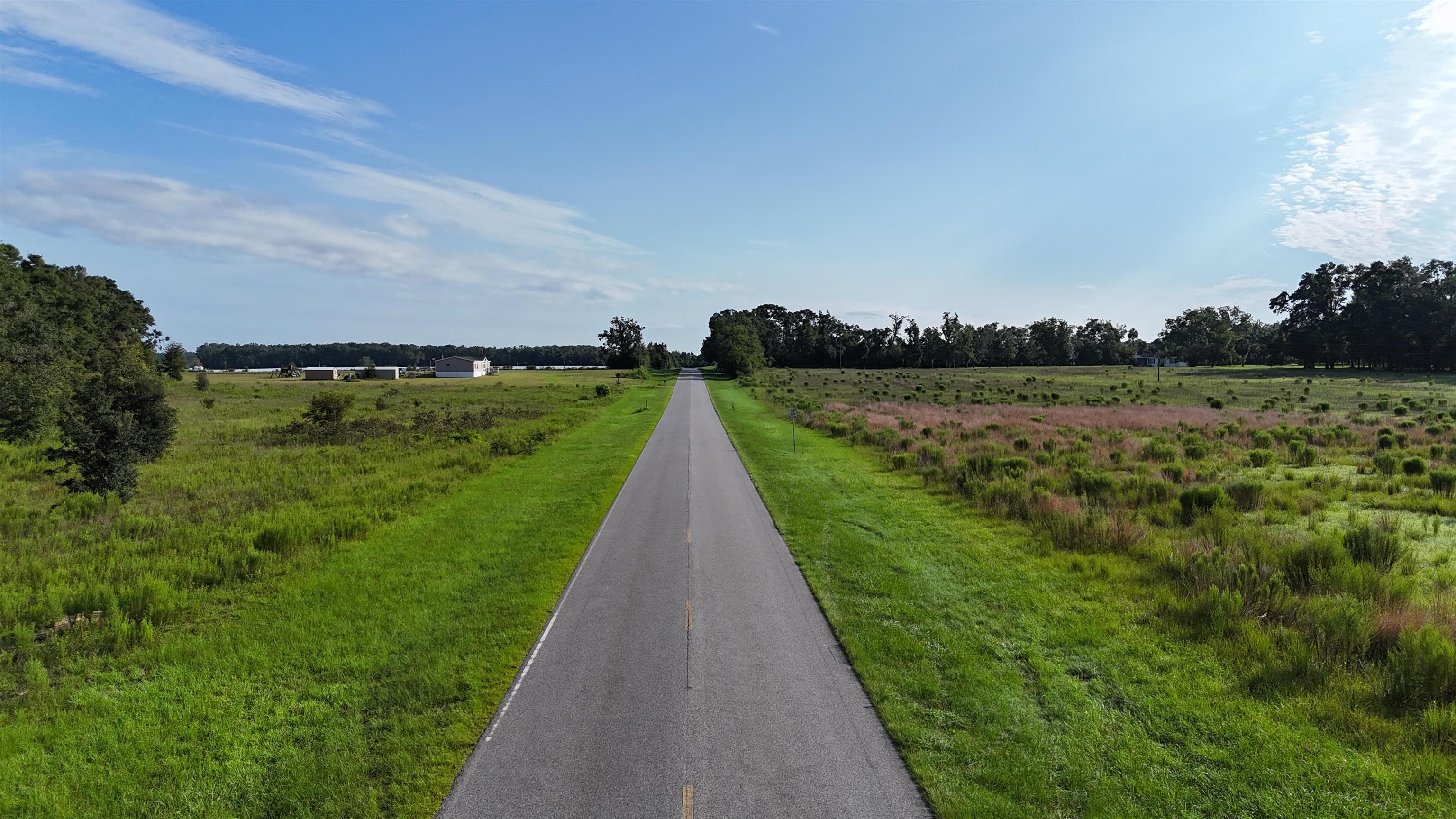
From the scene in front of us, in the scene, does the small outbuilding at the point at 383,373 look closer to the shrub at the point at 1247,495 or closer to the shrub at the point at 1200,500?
the shrub at the point at 1200,500

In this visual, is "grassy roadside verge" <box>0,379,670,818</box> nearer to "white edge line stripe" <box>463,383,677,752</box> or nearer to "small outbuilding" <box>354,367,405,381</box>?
"white edge line stripe" <box>463,383,677,752</box>

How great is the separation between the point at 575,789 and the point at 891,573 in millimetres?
8090

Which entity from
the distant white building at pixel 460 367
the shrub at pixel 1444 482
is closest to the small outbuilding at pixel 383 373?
the distant white building at pixel 460 367

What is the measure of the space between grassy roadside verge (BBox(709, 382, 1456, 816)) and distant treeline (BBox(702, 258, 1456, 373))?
101642 millimetres

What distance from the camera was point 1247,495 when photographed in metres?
17.8

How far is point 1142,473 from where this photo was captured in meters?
21.6

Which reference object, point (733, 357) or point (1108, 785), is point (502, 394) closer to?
point (733, 357)

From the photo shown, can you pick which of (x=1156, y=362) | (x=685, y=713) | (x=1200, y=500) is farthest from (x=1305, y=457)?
(x=1156, y=362)

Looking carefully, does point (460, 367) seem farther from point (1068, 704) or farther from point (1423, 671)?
point (1423, 671)

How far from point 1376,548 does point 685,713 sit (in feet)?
46.7

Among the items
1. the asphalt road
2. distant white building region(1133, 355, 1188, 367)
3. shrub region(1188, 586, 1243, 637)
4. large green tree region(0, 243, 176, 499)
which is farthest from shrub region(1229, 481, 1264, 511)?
distant white building region(1133, 355, 1188, 367)

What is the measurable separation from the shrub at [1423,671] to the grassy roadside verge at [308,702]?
11372 mm

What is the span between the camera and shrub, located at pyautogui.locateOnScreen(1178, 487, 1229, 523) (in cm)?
1642

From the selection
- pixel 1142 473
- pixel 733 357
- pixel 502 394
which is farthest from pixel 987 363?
pixel 1142 473
